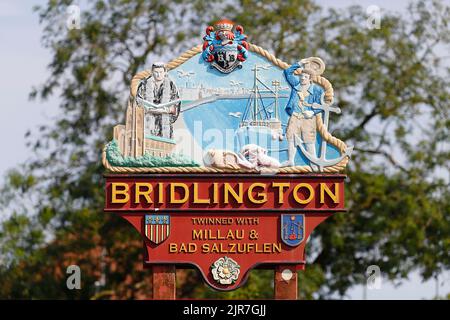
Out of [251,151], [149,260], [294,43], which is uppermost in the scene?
[294,43]

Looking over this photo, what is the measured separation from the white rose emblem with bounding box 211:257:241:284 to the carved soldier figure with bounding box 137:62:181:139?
6.80ft

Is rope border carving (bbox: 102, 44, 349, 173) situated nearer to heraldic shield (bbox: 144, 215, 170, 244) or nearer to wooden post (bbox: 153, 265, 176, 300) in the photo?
heraldic shield (bbox: 144, 215, 170, 244)

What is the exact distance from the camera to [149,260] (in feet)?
73.8

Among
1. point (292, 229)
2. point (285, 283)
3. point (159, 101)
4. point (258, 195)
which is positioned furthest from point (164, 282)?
point (159, 101)

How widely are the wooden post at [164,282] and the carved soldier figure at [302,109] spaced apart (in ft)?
7.82

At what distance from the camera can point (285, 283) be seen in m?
22.4

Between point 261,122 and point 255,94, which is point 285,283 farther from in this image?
point 255,94

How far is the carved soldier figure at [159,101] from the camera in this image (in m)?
22.8

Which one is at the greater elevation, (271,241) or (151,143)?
(151,143)

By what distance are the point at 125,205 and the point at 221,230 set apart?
1.51 metres

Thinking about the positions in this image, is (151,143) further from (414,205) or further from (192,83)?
(414,205)

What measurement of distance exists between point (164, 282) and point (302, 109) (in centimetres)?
339

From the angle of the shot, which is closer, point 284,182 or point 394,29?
point 284,182

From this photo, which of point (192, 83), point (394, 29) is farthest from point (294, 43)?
point (192, 83)
